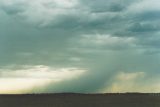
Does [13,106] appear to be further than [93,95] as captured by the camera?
No

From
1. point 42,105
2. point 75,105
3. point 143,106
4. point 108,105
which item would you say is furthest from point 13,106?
point 143,106

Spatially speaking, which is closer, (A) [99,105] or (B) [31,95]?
(A) [99,105]

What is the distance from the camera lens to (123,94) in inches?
2857

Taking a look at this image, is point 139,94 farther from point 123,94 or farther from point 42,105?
point 42,105

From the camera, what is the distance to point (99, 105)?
54.2 metres

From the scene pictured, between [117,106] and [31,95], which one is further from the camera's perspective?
[31,95]

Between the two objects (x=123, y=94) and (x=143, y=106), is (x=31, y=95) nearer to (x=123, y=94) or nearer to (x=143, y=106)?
(x=123, y=94)

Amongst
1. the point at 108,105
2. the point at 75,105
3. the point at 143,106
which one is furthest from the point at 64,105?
the point at 143,106

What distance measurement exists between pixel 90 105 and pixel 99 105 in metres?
1.15

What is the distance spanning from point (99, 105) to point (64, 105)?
440 centimetres

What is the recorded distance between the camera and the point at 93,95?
2790 inches

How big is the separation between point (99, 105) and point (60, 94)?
19.4 metres

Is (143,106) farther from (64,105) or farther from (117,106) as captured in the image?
(64,105)

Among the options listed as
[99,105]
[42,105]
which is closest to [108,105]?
[99,105]
